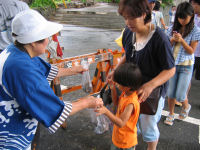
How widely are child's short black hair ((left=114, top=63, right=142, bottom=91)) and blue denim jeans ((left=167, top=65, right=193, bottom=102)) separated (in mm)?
1389

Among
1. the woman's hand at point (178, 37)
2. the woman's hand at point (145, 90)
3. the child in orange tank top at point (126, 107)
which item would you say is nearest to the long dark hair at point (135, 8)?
the child in orange tank top at point (126, 107)

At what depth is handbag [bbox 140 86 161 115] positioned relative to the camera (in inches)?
69.3

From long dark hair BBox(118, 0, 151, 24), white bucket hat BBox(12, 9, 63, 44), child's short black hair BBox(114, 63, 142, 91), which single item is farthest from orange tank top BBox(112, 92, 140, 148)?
white bucket hat BBox(12, 9, 63, 44)

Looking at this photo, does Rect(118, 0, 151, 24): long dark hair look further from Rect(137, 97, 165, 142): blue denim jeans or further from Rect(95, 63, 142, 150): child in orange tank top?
Rect(137, 97, 165, 142): blue denim jeans

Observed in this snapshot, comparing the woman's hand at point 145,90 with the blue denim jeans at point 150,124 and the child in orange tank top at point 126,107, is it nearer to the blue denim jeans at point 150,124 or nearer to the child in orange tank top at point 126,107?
the child in orange tank top at point 126,107

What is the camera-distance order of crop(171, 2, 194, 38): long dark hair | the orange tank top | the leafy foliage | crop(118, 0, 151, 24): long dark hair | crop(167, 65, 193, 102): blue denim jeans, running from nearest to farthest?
crop(118, 0, 151, 24): long dark hair, the orange tank top, crop(171, 2, 194, 38): long dark hair, crop(167, 65, 193, 102): blue denim jeans, the leafy foliage

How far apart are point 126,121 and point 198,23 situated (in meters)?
2.94

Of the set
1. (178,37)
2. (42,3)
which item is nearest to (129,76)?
(178,37)

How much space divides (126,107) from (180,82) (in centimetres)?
149

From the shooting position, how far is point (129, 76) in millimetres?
1552

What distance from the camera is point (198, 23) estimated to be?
3.49 meters

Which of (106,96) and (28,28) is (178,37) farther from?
A: (28,28)

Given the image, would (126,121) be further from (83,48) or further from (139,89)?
(83,48)

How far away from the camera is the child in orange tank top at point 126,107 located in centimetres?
156
